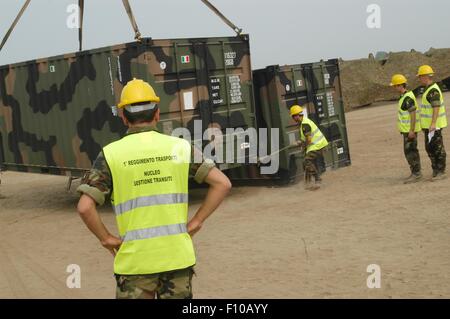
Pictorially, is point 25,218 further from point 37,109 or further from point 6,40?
point 6,40

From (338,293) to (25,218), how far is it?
647 centimetres

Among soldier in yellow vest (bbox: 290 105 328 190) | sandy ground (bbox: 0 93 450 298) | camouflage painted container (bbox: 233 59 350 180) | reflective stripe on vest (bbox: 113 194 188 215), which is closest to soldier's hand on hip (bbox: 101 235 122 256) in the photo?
reflective stripe on vest (bbox: 113 194 188 215)

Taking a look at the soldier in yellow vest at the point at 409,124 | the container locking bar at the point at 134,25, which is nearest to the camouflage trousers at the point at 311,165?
the soldier in yellow vest at the point at 409,124

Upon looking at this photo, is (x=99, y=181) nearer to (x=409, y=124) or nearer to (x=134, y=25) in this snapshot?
(x=134, y=25)

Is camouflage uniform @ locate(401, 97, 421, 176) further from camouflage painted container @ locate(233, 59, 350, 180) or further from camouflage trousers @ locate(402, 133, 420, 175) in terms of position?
camouflage painted container @ locate(233, 59, 350, 180)

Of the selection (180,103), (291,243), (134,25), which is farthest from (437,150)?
(134,25)

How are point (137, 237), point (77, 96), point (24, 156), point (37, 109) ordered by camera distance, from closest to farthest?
1. point (137, 237)
2. point (77, 96)
3. point (37, 109)
4. point (24, 156)

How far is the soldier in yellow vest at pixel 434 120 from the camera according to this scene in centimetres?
925

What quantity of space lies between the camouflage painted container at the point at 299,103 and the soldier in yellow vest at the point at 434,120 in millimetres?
2212

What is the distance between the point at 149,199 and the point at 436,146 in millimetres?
7314

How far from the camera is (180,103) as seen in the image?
8.93 meters

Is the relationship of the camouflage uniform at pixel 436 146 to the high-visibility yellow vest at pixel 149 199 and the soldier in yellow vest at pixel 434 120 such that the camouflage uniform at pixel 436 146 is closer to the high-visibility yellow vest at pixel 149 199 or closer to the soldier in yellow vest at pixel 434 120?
the soldier in yellow vest at pixel 434 120

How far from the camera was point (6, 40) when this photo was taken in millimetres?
11094
